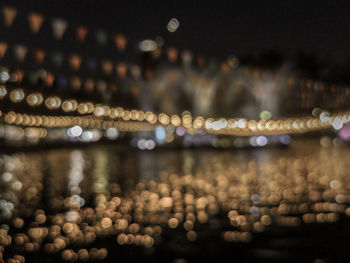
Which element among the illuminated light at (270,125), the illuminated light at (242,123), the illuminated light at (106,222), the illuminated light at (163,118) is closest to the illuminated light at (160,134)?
the illuminated light at (163,118)

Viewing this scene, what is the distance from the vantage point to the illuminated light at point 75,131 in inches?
3595

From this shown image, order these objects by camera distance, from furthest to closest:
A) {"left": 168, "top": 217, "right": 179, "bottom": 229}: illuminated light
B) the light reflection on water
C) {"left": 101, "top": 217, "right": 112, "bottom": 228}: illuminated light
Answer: {"left": 101, "top": 217, "right": 112, "bottom": 228}: illuminated light
{"left": 168, "top": 217, "right": 179, "bottom": 229}: illuminated light
the light reflection on water

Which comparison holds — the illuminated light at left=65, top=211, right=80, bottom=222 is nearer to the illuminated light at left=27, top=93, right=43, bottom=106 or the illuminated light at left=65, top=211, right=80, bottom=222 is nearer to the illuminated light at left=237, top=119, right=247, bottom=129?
the illuminated light at left=27, top=93, right=43, bottom=106

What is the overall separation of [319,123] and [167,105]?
16.7 m

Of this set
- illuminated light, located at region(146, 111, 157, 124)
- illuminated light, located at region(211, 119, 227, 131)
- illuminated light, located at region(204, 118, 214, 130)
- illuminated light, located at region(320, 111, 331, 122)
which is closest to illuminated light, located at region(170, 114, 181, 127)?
illuminated light, located at region(146, 111, 157, 124)

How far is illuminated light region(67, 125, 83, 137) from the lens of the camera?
91312 millimetres

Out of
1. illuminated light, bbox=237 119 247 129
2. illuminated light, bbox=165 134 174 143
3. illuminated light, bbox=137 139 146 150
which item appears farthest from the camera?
illuminated light, bbox=237 119 247 129

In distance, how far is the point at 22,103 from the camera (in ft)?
201

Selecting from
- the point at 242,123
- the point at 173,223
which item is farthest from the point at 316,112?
the point at 173,223

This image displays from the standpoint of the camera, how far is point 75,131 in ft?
306

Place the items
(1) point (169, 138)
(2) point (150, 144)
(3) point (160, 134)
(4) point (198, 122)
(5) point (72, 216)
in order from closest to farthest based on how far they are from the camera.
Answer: (5) point (72, 216)
(2) point (150, 144)
(3) point (160, 134)
(1) point (169, 138)
(4) point (198, 122)

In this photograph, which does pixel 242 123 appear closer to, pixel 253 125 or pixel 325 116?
pixel 253 125

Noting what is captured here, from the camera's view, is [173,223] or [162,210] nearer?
[173,223]

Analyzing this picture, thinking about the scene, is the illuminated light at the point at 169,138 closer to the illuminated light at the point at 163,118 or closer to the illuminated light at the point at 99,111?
the illuminated light at the point at 163,118
